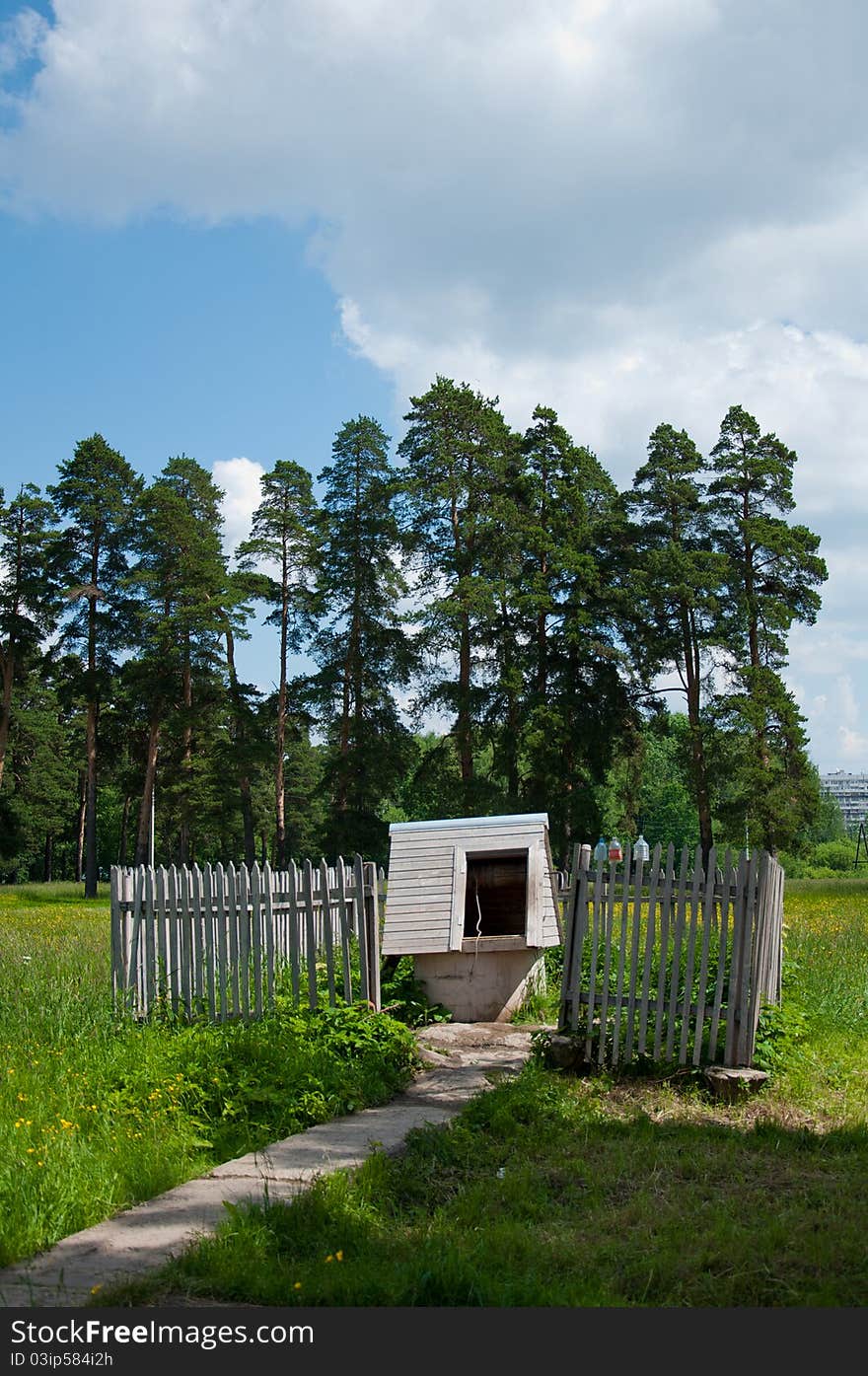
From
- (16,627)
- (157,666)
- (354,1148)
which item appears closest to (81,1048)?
(354,1148)

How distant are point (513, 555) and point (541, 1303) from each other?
110 feet

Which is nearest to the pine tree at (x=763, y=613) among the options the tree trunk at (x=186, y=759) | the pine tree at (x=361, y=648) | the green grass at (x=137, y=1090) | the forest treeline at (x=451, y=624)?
the forest treeline at (x=451, y=624)

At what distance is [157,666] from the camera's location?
139 ft

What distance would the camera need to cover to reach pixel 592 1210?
5637 millimetres

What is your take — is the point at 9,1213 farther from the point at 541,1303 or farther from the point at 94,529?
the point at 94,529

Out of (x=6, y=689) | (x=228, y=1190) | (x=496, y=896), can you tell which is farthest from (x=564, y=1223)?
(x=6, y=689)

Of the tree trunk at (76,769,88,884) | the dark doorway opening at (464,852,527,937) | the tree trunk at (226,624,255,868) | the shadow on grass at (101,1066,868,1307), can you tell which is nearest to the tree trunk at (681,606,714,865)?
the tree trunk at (226,624,255,868)

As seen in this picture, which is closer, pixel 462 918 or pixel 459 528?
pixel 462 918

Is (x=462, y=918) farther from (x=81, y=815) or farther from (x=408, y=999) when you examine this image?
(x=81, y=815)

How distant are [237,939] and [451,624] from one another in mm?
26822

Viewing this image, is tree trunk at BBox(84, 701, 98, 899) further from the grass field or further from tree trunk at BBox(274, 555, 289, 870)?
the grass field

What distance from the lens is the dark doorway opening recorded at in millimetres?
13391

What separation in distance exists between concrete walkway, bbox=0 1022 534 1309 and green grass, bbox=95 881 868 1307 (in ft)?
0.74

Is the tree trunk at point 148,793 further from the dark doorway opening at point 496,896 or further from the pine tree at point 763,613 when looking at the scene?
the dark doorway opening at point 496,896
